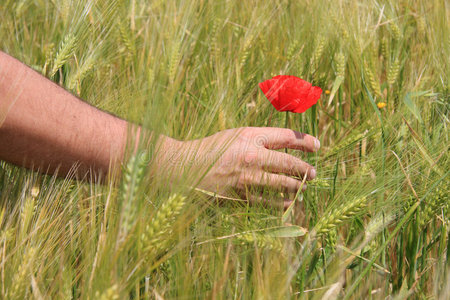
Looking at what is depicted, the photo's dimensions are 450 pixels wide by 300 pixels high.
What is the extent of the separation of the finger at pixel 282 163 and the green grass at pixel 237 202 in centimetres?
5

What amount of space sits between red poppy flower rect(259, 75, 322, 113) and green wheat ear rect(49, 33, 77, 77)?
1.37 feet

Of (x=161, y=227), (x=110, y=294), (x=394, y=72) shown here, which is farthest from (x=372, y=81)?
Result: (x=110, y=294)

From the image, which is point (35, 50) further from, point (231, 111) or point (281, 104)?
point (281, 104)

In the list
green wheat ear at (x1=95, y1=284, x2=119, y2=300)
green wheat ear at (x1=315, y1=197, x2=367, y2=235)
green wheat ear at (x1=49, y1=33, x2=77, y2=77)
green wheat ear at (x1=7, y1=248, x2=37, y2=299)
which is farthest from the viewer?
green wheat ear at (x1=49, y1=33, x2=77, y2=77)

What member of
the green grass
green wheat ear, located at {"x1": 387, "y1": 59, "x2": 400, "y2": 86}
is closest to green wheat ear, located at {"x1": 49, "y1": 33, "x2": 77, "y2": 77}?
the green grass

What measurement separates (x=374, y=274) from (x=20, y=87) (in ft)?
2.08

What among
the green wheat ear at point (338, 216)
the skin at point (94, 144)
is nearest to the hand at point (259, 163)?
the skin at point (94, 144)

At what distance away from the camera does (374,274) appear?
32.3 inches

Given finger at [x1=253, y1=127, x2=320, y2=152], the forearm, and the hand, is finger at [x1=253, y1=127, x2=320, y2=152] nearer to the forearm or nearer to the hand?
the hand

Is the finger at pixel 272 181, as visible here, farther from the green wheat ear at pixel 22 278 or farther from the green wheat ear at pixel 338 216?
the green wheat ear at pixel 22 278

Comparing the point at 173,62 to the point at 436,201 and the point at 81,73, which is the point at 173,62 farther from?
the point at 436,201

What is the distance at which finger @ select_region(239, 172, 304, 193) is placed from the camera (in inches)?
33.4

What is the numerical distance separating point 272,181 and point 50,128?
377 mm

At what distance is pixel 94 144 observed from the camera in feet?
2.55
